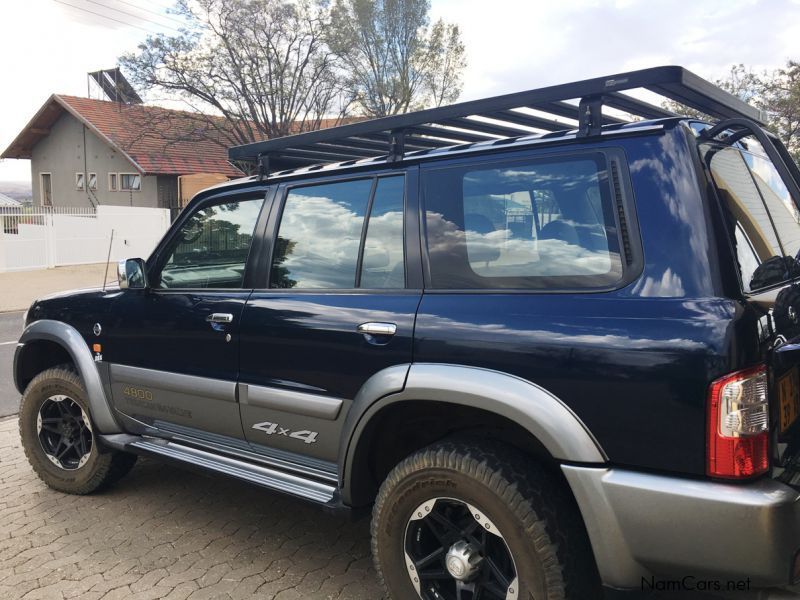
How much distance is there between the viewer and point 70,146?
33062 mm

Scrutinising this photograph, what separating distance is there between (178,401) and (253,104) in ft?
83.3

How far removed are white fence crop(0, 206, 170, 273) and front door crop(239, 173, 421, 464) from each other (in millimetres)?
18313

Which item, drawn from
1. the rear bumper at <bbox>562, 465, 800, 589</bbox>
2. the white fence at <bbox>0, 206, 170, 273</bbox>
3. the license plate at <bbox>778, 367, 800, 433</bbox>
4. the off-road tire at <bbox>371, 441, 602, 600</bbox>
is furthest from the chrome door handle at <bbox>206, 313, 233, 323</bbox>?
the white fence at <bbox>0, 206, 170, 273</bbox>

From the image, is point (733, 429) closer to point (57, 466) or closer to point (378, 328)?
point (378, 328)

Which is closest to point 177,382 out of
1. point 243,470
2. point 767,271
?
point 243,470

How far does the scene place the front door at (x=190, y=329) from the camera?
3.10 m

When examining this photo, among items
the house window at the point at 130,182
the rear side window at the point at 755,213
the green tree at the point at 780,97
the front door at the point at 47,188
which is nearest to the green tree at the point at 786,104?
the green tree at the point at 780,97

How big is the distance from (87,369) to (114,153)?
3107 cm

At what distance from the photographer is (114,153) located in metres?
31.3

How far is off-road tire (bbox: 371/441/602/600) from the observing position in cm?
205

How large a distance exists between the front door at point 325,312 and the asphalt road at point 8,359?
4.08 m

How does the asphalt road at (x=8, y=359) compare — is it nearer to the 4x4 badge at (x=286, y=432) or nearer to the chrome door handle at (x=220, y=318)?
the chrome door handle at (x=220, y=318)

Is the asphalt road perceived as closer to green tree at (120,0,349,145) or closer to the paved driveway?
the paved driveway

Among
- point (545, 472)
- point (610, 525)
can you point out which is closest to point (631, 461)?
point (610, 525)
